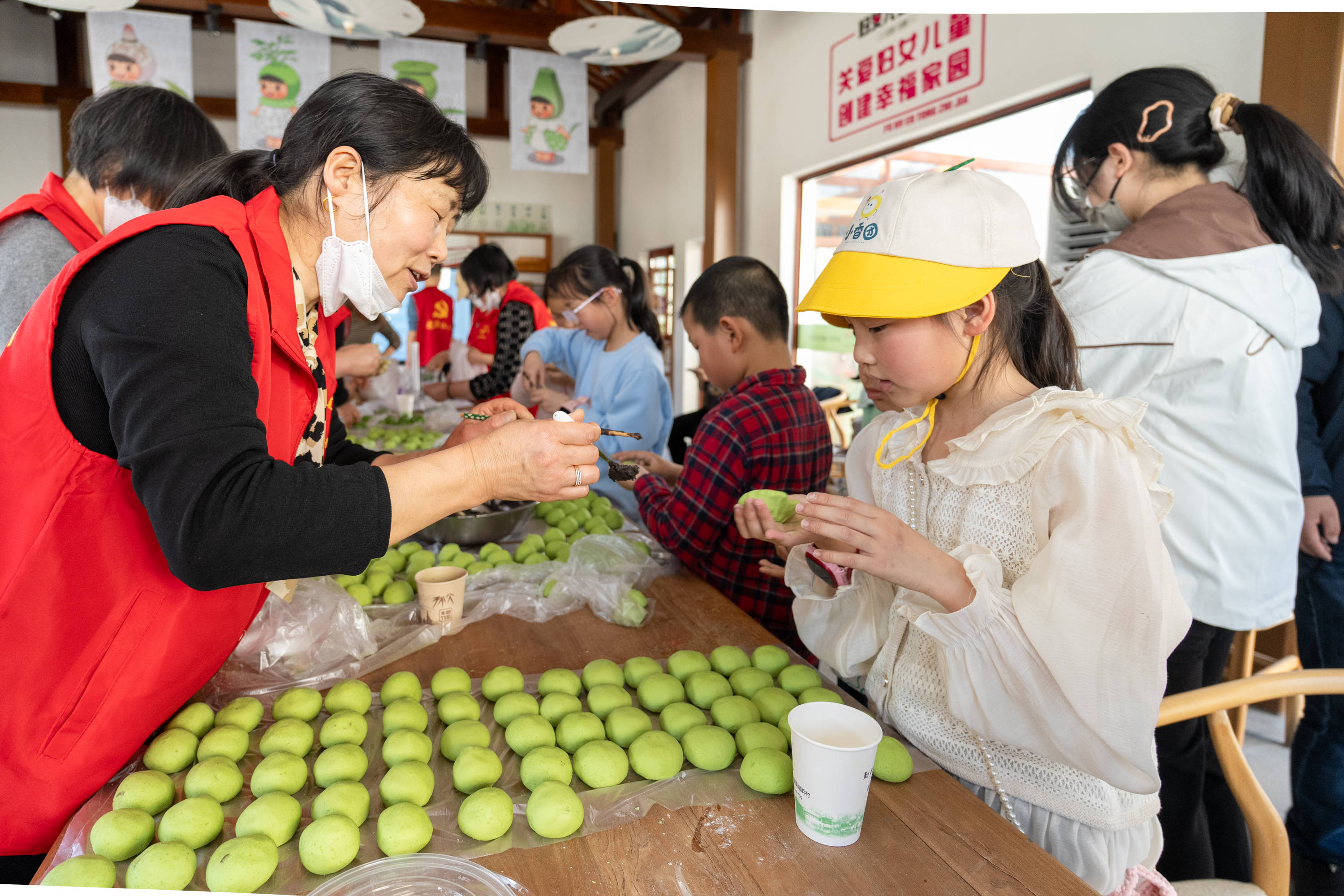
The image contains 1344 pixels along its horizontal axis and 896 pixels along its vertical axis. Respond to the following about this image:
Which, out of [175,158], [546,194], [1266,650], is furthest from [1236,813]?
[546,194]

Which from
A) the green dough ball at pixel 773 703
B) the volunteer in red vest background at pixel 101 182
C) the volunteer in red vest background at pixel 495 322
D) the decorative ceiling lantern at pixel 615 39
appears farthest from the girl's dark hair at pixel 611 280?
the decorative ceiling lantern at pixel 615 39

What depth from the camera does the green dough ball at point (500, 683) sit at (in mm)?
1358

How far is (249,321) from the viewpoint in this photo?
1048 millimetres

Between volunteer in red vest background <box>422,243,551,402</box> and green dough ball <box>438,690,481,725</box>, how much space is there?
332 cm

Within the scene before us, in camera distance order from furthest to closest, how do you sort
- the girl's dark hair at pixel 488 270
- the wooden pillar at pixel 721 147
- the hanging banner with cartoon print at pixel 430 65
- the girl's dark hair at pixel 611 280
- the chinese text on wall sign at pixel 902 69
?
the wooden pillar at pixel 721 147
the hanging banner with cartoon print at pixel 430 65
the girl's dark hair at pixel 488 270
the chinese text on wall sign at pixel 902 69
the girl's dark hair at pixel 611 280

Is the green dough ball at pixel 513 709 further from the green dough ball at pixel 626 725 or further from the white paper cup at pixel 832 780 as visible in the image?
the white paper cup at pixel 832 780

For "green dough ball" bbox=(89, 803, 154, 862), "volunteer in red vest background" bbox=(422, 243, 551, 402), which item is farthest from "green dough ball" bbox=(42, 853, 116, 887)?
"volunteer in red vest background" bbox=(422, 243, 551, 402)

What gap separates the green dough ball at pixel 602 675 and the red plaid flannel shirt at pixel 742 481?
63cm

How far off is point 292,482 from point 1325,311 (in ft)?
8.27

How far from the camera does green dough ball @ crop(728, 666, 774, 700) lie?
53.9 inches

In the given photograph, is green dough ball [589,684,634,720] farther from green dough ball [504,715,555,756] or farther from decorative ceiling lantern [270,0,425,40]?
decorative ceiling lantern [270,0,425,40]

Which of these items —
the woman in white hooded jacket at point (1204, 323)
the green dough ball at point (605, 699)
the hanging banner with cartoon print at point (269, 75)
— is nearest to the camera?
the green dough ball at point (605, 699)

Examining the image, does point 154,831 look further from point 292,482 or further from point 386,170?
point 386,170

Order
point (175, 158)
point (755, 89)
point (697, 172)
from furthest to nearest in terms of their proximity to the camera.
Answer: point (697, 172) < point (755, 89) < point (175, 158)
